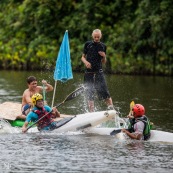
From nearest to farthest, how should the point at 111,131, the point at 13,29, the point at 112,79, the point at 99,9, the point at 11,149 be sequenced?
the point at 11,149 < the point at 111,131 < the point at 112,79 < the point at 99,9 < the point at 13,29

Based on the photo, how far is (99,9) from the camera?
144 ft

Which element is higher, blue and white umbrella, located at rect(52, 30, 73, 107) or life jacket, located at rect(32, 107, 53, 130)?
blue and white umbrella, located at rect(52, 30, 73, 107)

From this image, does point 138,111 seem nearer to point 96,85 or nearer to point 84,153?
point 84,153

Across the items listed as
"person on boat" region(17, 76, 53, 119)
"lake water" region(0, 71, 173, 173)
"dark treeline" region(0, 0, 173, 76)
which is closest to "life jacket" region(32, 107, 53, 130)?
"lake water" region(0, 71, 173, 173)

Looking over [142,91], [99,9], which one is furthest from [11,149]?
[99,9]

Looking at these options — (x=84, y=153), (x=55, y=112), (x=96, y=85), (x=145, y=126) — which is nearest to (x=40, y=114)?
(x=55, y=112)

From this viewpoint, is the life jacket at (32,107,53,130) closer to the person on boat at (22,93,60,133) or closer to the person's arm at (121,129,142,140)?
the person on boat at (22,93,60,133)

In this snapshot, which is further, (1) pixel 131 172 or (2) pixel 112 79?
(2) pixel 112 79

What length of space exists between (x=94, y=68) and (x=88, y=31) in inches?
928

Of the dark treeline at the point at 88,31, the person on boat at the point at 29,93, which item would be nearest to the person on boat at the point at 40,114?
the person on boat at the point at 29,93

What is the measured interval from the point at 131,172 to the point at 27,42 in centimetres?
3343

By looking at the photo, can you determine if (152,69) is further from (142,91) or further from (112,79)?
(142,91)

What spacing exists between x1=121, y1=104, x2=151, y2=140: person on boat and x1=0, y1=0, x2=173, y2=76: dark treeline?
21.8 m

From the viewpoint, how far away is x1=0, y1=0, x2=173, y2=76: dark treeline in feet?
130
